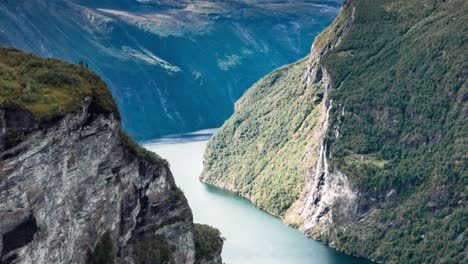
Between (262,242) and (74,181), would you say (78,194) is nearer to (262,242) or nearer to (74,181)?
(74,181)

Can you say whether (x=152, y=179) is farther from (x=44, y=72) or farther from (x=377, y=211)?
(x=377, y=211)

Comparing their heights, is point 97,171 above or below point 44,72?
below

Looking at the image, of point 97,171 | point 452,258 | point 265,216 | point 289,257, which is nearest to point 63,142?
point 97,171

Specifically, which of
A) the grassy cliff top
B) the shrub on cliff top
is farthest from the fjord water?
the grassy cliff top

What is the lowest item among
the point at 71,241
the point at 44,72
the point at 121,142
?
the point at 71,241

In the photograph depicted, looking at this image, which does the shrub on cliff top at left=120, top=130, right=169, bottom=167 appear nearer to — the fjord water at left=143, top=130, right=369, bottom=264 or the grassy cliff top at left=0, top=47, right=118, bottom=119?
the grassy cliff top at left=0, top=47, right=118, bottom=119
